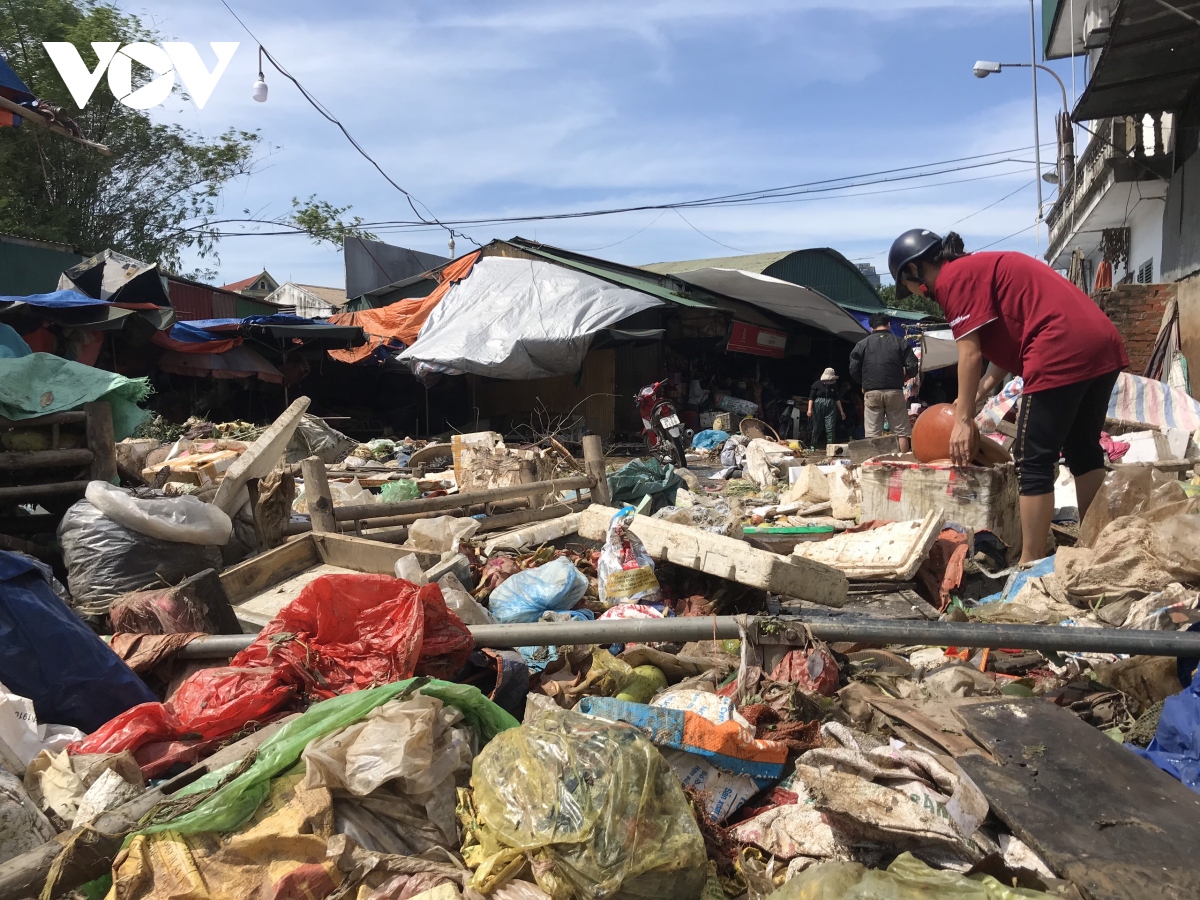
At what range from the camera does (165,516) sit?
397cm

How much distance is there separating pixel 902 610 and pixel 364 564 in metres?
2.90

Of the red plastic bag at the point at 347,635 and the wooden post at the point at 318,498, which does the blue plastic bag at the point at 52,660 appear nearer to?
the red plastic bag at the point at 347,635

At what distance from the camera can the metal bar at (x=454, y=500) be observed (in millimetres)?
5215

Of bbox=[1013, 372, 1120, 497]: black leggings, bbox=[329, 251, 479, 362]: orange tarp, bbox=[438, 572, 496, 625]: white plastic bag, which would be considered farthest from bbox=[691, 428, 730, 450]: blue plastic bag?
bbox=[438, 572, 496, 625]: white plastic bag

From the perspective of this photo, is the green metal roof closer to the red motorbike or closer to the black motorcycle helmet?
the red motorbike

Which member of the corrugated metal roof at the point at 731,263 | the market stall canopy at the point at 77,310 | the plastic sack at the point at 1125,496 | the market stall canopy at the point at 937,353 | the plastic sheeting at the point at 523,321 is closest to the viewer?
the plastic sack at the point at 1125,496

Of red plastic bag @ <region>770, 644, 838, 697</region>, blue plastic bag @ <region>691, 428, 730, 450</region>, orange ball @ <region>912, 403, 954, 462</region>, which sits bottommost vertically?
blue plastic bag @ <region>691, 428, 730, 450</region>

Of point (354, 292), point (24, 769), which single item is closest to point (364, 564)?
point (24, 769)

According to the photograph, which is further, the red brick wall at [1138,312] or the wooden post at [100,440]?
the red brick wall at [1138,312]

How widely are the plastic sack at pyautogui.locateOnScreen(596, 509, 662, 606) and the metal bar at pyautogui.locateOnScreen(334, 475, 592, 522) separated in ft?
6.12

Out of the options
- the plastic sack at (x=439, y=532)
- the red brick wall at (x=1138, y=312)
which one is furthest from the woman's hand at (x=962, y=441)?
the red brick wall at (x=1138, y=312)

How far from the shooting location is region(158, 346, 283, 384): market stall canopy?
13.3 metres

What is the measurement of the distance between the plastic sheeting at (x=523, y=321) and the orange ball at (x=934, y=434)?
26.0 feet

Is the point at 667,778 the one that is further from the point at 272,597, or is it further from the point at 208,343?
the point at 208,343
